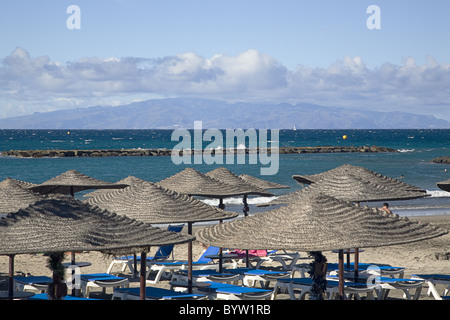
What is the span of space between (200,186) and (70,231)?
7288 millimetres

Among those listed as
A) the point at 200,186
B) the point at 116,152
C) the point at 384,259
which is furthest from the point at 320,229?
the point at 116,152

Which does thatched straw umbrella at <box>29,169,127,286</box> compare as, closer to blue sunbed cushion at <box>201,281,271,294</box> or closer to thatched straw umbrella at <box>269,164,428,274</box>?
thatched straw umbrella at <box>269,164,428,274</box>

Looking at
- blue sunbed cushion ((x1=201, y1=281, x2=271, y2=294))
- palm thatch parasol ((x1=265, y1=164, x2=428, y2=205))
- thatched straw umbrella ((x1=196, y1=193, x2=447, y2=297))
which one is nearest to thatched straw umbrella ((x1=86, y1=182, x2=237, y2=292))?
blue sunbed cushion ((x1=201, y1=281, x2=271, y2=294))

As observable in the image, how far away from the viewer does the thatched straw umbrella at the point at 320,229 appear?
24.5ft

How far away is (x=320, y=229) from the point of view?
7609 millimetres

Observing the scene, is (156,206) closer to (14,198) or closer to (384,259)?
(14,198)

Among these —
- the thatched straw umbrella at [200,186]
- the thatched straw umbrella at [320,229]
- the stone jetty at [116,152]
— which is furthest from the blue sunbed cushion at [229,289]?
the stone jetty at [116,152]

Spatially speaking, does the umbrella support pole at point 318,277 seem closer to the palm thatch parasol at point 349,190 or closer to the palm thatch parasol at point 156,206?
the palm thatch parasol at point 156,206

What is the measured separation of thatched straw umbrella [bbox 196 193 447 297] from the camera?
746 cm

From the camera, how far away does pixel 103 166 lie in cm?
6397

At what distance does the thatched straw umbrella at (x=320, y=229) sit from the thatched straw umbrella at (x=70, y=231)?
80 centimetres

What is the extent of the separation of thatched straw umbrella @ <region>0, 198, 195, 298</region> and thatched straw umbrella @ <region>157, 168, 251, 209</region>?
6432 millimetres
